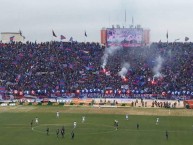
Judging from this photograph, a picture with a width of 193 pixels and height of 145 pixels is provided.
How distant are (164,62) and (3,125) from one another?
74764 millimetres

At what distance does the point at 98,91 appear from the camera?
123938 mm

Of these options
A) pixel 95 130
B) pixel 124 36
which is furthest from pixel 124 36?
pixel 95 130

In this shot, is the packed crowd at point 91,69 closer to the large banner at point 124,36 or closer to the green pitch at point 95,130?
the large banner at point 124,36

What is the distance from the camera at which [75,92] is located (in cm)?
12469

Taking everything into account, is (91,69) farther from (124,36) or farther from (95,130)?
(95,130)

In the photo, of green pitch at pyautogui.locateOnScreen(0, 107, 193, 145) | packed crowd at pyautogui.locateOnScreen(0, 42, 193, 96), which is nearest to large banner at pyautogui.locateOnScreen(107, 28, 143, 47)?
packed crowd at pyautogui.locateOnScreen(0, 42, 193, 96)

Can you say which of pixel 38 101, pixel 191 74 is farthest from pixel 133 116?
pixel 191 74

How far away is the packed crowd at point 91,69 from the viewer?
412 feet

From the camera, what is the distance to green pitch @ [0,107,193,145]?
61969 mm

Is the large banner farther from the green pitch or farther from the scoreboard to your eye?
the green pitch

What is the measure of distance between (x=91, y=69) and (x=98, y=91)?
15286 mm

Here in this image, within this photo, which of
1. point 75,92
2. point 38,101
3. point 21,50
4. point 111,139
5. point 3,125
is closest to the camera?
point 111,139

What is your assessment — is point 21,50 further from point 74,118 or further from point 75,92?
point 74,118

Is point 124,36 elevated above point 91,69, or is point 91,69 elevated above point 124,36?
point 124,36
